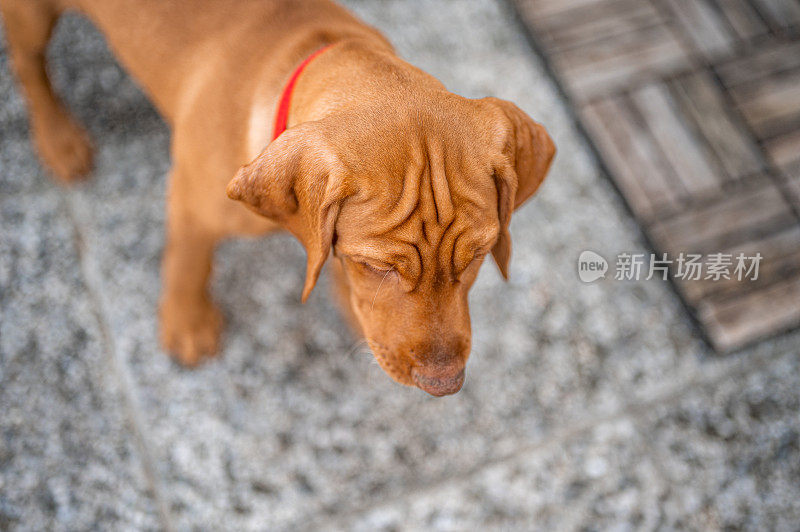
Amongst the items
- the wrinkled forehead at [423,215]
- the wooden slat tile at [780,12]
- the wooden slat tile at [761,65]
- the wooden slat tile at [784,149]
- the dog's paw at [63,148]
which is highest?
the wrinkled forehead at [423,215]

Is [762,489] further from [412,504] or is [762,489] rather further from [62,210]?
[62,210]

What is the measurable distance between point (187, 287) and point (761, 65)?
3051 mm

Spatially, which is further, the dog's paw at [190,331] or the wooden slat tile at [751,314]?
the wooden slat tile at [751,314]

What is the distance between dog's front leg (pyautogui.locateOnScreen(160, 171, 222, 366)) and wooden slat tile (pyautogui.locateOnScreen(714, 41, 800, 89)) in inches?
107

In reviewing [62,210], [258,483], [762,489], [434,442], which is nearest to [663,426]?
[762,489]

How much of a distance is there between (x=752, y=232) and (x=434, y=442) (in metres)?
1.80

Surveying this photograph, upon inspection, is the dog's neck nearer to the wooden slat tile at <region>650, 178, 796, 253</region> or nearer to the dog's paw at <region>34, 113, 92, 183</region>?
the dog's paw at <region>34, 113, 92, 183</region>

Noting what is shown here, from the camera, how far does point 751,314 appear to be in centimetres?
326

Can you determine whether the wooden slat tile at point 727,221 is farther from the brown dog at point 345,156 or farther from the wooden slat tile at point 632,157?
the brown dog at point 345,156

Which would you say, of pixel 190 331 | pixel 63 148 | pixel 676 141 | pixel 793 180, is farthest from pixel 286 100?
pixel 793 180

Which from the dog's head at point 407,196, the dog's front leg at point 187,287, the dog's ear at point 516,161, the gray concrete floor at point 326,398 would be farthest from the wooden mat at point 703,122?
the dog's front leg at point 187,287

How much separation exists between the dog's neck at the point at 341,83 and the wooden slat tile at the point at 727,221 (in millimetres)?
1844

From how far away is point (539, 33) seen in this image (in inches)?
148

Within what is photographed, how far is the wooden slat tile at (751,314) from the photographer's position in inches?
127
